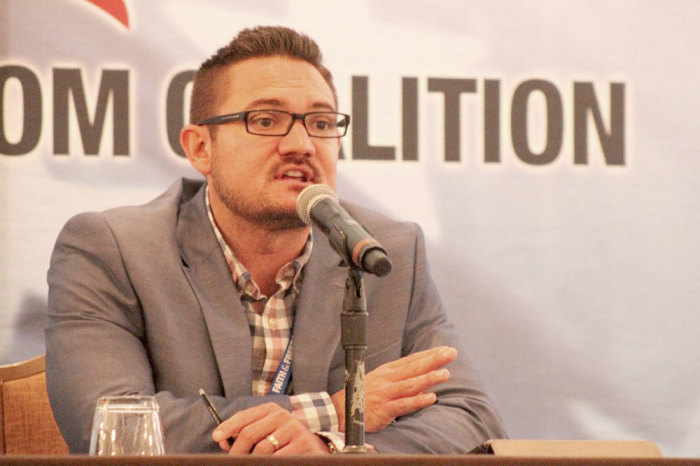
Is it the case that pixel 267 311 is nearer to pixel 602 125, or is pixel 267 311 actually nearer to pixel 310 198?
pixel 310 198

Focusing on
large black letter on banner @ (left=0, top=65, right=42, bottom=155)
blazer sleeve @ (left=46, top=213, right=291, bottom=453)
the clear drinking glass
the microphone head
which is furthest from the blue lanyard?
large black letter on banner @ (left=0, top=65, right=42, bottom=155)

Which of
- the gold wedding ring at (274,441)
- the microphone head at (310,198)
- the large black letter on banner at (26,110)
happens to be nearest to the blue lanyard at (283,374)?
the gold wedding ring at (274,441)

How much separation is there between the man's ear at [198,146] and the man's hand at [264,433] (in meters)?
0.93

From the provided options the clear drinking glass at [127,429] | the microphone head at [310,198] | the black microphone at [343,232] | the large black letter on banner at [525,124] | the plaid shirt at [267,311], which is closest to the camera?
the clear drinking glass at [127,429]

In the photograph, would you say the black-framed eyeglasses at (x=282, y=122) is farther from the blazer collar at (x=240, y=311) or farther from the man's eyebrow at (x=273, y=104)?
the blazer collar at (x=240, y=311)

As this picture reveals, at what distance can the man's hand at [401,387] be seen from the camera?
2410 mm

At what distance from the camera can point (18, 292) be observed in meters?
3.45

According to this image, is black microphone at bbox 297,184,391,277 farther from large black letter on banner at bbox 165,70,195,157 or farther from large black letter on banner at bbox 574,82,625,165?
large black letter on banner at bbox 574,82,625,165

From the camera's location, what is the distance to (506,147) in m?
3.71

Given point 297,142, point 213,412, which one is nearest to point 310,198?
point 213,412

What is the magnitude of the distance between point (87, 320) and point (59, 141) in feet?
3.70

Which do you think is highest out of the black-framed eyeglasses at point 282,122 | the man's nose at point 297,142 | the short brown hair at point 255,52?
the short brown hair at point 255,52

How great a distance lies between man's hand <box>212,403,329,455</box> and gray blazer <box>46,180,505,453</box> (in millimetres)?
165

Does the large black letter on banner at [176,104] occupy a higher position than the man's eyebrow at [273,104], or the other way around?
the large black letter on banner at [176,104]
